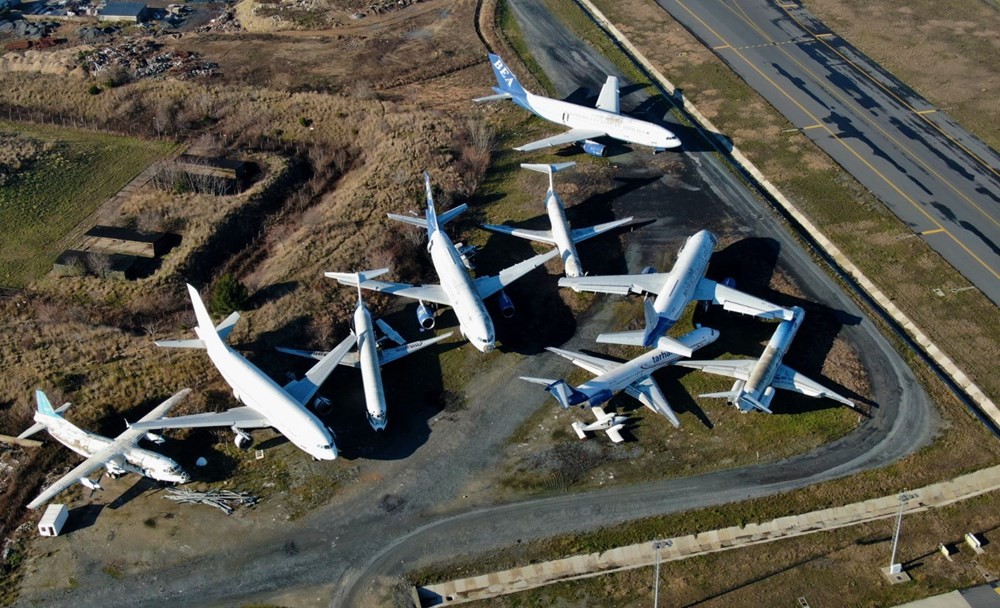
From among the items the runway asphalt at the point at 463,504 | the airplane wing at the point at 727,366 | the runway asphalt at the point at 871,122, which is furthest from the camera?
the runway asphalt at the point at 871,122

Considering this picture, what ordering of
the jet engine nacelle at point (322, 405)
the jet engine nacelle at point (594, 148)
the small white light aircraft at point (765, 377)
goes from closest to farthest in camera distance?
the small white light aircraft at point (765, 377) < the jet engine nacelle at point (322, 405) < the jet engine nacelle at point (594, 148)

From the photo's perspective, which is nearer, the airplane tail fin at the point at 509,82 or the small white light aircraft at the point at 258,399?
the small white light aircraft at the point at 258,399

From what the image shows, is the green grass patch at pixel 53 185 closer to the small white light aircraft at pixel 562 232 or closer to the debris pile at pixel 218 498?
the debris pile at pixel 218 498

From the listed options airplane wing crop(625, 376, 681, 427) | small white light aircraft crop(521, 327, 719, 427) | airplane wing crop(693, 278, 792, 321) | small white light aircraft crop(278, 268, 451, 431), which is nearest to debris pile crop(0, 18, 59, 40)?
small white light aircraft crop(278, 268, 451, 431)

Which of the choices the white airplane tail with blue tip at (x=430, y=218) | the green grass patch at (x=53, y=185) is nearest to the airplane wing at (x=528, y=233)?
the white airplane tail with blue tip at (x=430, y=218)

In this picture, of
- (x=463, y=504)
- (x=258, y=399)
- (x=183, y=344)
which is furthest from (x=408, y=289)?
(x=463, y=504)

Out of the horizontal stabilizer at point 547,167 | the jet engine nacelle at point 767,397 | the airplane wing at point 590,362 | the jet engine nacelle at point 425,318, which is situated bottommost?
the jet engine nacelle at point 425,318

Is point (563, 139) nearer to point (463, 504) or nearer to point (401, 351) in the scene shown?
point (401, 351)
